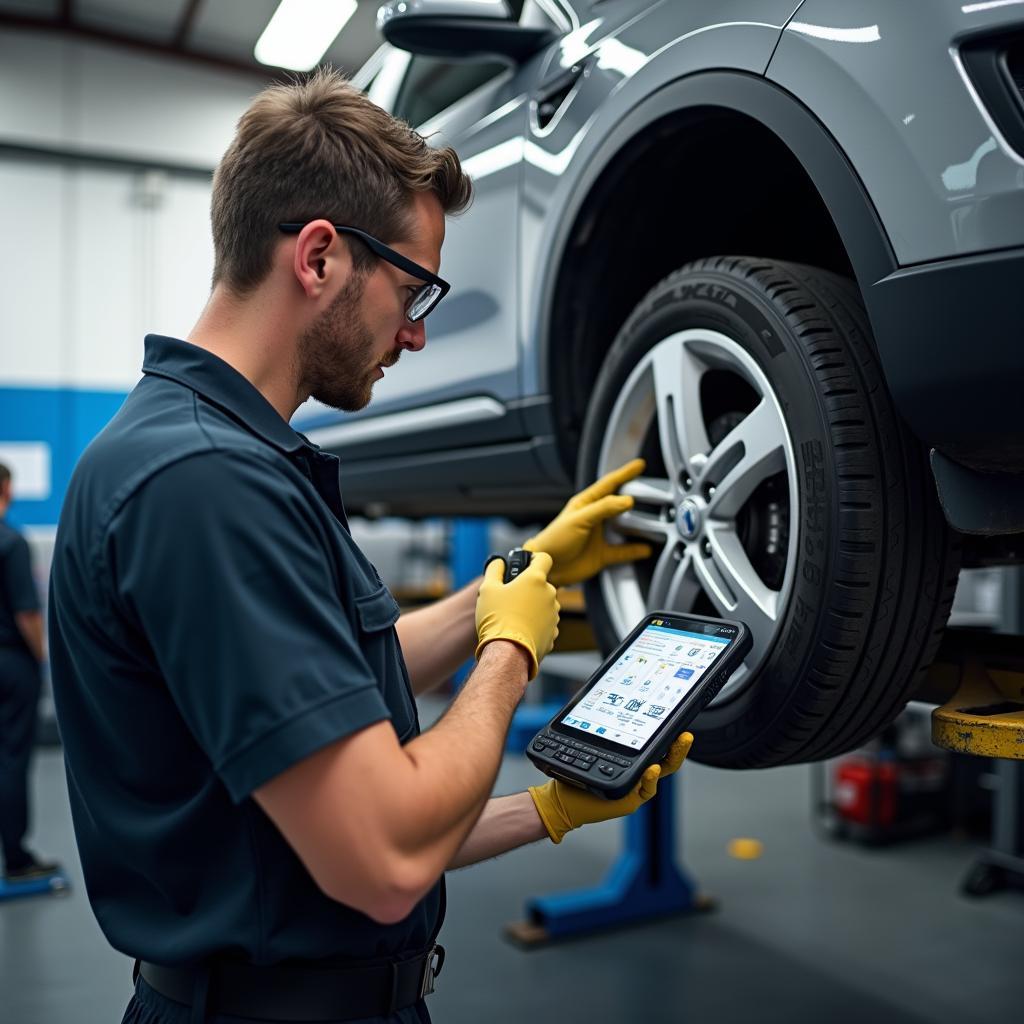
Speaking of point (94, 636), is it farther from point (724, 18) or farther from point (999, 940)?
point (999, 940)

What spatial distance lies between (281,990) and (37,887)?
9.95ft

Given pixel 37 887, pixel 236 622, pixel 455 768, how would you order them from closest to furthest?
pixel 236 622, pixel 455 768, pixel 37 887

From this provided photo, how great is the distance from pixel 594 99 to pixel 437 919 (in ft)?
3.78

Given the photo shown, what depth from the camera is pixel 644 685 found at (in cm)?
116

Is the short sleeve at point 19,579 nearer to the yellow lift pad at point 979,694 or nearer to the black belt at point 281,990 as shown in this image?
the black belt at point 281,990

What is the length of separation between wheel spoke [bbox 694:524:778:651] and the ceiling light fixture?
548cm

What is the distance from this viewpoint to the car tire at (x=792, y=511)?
107cm

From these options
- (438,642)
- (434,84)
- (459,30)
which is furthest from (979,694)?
(434,84)

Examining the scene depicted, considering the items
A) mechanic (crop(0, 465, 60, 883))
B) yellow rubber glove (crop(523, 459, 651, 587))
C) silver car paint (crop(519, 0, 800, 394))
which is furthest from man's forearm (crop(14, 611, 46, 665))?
yellow rubber glove (crop(523, 459, 651, 587))

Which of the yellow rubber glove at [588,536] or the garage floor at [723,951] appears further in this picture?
the garage floor at [723,951]

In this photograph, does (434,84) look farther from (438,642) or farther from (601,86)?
(438,642)

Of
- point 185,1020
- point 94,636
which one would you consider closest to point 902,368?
point 94,636

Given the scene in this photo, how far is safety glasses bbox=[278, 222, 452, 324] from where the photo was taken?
3.20 ft

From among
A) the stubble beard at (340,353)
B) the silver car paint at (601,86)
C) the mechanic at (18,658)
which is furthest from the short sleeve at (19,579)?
the stubble beard at (340,353)
